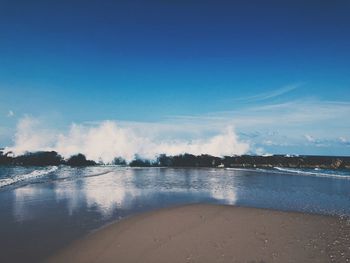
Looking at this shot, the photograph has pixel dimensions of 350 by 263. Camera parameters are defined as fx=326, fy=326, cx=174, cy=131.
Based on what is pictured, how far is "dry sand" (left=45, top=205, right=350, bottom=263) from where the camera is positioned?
723cm

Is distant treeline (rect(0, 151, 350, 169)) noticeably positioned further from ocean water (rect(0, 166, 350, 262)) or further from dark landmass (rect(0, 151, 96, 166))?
ocean water (rect(0, 166, 350, 262))

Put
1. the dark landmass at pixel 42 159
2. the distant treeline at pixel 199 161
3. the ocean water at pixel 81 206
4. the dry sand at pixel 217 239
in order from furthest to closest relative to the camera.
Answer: the distant treeline at pixel 199 161, the dark landmass at pixel 42 159, the ocean water at pixel 81 206, the dry sand at pixel 217 239

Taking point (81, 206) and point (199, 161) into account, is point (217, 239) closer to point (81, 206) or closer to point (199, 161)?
point (81, 206)

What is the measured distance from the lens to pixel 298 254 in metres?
7.37

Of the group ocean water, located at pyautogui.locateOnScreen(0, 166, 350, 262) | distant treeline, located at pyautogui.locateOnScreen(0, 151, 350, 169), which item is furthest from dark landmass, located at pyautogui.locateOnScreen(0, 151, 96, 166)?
ocean water, located at pyautogui.locateOnScreen(0, 166, 350, 262)

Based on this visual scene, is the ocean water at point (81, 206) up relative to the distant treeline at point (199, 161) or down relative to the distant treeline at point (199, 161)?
down

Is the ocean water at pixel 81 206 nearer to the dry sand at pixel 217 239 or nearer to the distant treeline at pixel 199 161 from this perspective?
the dry sand at pixel 217 239

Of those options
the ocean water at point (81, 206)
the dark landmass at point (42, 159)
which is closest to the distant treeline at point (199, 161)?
the dark landmass at point (42, 159)

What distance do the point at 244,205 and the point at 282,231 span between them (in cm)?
438

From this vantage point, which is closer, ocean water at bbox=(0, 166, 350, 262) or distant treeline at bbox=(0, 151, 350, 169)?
ocean water at bbox=(0, 166, 350, 262)

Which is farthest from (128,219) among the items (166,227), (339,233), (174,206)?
(339,233)

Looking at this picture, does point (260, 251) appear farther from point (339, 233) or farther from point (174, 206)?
point (174, 206)

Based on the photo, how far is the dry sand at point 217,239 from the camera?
23.7 ft

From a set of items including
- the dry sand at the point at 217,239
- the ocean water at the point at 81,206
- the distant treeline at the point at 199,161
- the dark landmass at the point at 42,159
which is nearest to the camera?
the dry sand at the point at 217,239
